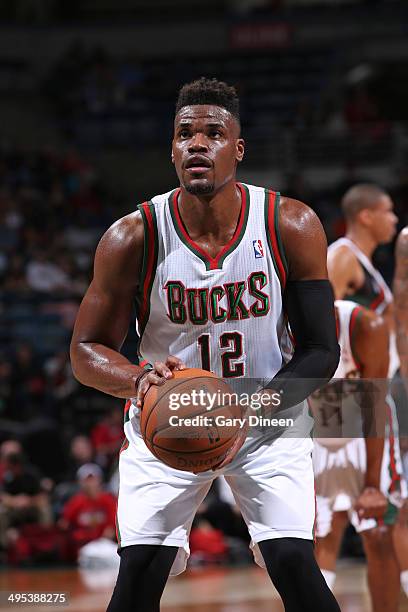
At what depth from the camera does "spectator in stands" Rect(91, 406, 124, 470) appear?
398 inches

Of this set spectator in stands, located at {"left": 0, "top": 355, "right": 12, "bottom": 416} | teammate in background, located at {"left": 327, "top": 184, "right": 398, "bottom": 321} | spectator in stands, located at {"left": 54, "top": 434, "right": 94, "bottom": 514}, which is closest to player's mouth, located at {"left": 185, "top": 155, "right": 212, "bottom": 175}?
teammate in background, located at {"left": 327, "top": 184, "right": 398, "bottom": 321}

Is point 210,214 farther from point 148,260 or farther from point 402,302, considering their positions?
point 402,302

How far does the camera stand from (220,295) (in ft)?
11.5

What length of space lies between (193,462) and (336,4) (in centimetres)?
1470

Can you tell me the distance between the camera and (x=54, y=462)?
33.2 ft

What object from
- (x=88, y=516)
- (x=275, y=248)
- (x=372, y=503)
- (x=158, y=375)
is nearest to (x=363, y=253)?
(x=372, y=503)

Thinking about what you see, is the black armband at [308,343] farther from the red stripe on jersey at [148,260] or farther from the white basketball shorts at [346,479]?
the white basketball shorts at [346,479]

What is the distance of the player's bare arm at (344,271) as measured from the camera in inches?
217

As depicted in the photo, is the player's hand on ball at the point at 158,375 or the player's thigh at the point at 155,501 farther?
the player's thigh at the point at 155,501

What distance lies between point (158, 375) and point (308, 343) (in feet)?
2.00

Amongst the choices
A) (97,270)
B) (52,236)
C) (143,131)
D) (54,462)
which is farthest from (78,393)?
(97,270)

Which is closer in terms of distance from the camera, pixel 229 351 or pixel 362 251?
pixel 229 351

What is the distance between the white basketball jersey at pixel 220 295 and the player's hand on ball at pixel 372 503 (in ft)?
4.52

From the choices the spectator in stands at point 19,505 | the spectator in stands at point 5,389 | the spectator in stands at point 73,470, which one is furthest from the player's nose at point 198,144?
the spectator in stands at point 5,389
